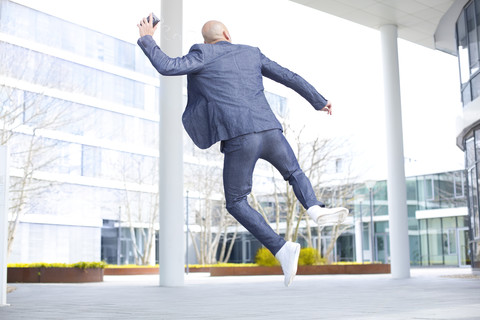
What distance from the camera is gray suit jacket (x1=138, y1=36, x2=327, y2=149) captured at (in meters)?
3.53

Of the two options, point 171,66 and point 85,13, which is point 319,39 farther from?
point 171,66

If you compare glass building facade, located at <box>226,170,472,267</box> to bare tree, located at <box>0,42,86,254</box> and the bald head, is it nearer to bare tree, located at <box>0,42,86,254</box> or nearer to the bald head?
bare tree, located at <box>0,42,86,254</box>

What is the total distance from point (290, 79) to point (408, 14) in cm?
1443

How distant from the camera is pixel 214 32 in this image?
3.77m

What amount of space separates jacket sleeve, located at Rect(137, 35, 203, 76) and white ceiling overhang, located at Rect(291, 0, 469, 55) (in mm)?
13107

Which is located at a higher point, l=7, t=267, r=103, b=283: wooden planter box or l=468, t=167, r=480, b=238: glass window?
l=468, t=167, r=480, b=238: glass window

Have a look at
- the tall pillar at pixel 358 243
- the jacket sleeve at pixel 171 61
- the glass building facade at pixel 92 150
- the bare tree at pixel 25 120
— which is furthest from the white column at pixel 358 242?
the jacket sleeve at pixel 171 61

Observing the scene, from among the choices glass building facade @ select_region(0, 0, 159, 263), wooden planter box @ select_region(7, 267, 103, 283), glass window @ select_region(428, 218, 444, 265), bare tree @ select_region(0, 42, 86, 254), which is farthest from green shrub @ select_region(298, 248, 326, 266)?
glass window @ select_region(428, 218, 444, 265)

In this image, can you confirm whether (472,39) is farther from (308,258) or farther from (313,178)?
(313,178)

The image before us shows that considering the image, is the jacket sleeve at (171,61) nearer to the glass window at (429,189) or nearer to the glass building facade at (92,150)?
the glass building facade at (92,150)

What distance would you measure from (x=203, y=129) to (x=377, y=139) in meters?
35.4

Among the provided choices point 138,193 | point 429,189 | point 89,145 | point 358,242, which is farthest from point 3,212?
point 358,242

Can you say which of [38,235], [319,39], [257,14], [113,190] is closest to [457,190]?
[319,39]

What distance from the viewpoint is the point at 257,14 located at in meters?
32.0
